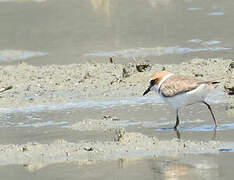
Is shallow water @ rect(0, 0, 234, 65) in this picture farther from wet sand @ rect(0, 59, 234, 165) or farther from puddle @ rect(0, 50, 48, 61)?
wet sand @ rect(0, 59, 234, 165)

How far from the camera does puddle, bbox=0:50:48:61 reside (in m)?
15.9

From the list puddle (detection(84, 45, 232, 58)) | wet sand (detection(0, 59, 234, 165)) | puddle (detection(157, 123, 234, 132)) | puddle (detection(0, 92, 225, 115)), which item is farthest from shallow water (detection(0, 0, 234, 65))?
puddle (detection(157, 123, 234, 132))

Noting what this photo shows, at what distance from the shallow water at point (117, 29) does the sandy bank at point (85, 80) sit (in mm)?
866

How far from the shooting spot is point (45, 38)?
17.0 meters

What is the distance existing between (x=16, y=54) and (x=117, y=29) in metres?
2.19

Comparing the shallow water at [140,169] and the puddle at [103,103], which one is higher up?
the shallow water at [140,169]

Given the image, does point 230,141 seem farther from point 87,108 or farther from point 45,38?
point 45,38

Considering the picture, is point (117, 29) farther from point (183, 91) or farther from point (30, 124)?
point (183, 91)

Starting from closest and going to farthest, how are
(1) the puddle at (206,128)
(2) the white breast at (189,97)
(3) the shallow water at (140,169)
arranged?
(3) the shallow water at (140,169)
(1) the puddle at (206,128)
(2) the white breast at (189,97)

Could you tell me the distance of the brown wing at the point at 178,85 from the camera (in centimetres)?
1019

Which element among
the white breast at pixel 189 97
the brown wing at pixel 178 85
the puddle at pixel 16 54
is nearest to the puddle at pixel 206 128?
the white breast at pixel 189 97

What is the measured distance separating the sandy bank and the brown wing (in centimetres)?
144

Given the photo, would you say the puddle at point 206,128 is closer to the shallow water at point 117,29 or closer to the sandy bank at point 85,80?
the sandy bank at point 85,80

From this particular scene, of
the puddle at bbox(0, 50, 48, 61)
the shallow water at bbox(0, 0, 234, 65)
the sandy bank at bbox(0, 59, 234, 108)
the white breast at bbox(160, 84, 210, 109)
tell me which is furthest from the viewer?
the puddle at bbox(0, 50, 48, 61)
